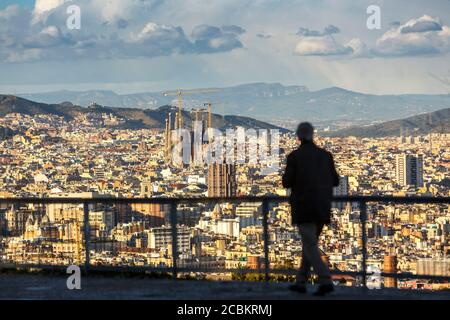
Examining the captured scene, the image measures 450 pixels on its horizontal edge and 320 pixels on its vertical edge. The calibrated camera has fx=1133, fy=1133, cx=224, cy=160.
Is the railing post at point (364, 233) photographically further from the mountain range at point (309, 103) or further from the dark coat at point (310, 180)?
the mountain range at point (309, 103)

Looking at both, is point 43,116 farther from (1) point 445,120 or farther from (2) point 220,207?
(2) point 220,207

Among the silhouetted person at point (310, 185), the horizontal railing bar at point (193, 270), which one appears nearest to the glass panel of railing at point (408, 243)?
the horizontal railing bar at point (193, 270)

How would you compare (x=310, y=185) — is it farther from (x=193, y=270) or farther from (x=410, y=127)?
(x=410, y=127)

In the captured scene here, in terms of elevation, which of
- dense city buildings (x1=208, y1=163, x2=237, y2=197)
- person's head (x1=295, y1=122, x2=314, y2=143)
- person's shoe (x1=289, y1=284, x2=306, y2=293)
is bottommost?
person's shoe (x1=289, y1=284, x2=306, y2=293)

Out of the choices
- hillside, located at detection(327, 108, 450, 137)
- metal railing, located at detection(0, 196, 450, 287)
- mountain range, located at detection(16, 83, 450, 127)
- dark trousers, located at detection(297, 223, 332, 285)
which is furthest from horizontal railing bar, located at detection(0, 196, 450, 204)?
mountain range, located at detection(16, 83, 450, 127)

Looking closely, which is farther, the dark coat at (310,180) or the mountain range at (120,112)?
the mountain range at (120,112)

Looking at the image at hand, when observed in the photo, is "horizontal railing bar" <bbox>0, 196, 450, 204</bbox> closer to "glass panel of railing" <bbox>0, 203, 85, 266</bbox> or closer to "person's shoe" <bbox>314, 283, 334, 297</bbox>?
"glass panel of railing" <bbox>0, 203, 85, 266</bbox>
